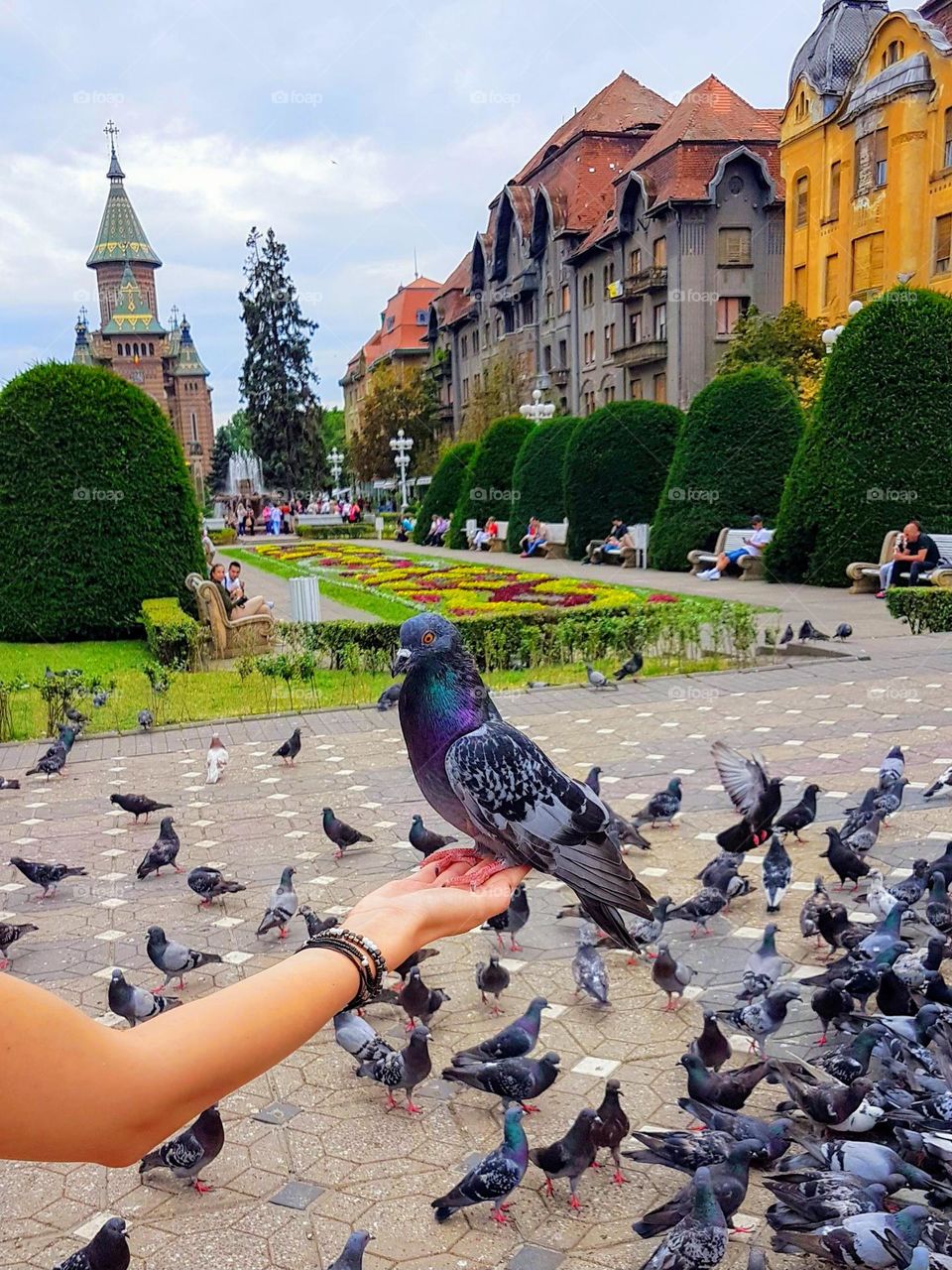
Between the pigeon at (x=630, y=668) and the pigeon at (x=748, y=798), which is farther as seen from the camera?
the pigeon at (x=630, y=668)

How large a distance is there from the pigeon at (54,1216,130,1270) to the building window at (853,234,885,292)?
35.2 meters

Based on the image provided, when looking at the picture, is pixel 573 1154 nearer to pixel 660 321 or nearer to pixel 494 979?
pixel 494 979

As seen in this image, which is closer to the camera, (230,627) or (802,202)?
(230,627)

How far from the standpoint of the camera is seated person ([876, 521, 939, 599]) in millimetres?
16766

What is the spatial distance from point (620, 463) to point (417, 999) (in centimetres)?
2408

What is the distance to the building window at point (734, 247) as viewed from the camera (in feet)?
135

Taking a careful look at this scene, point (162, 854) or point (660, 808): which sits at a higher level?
point (660, 808)

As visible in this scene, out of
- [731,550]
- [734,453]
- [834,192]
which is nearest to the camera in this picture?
[731,550]

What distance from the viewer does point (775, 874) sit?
572cm

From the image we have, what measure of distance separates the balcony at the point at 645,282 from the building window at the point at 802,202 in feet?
19.1

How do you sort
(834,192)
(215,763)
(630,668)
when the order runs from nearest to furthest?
(215,763) < (630,668) < (834,192)

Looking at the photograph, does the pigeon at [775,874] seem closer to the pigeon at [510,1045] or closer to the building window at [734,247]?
the pigeon at [510,1045]

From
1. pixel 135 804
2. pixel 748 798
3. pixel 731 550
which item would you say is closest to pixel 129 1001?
pixel 135 804

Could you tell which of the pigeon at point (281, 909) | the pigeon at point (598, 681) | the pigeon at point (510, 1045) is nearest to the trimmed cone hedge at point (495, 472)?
the pigeon at point (598, 681)
